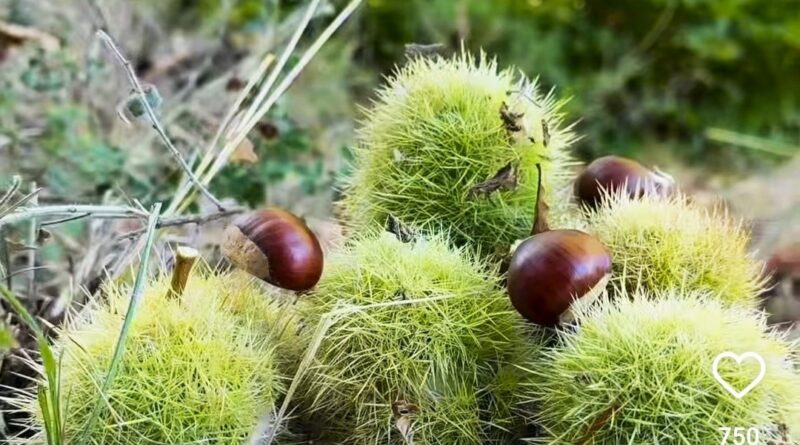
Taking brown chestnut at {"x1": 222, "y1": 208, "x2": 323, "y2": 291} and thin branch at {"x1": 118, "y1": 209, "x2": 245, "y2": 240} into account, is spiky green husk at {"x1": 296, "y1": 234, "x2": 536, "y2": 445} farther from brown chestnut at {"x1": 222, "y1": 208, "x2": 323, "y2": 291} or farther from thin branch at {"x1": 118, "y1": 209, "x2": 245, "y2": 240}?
thin branch at {"x1": 118, "y1": 209, "x2": 245, "y2": 240}

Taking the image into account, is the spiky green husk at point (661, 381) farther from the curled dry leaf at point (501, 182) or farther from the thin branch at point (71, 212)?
the thin branch at point (71, 212)

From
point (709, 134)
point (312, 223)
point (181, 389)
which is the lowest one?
point (709, 134)

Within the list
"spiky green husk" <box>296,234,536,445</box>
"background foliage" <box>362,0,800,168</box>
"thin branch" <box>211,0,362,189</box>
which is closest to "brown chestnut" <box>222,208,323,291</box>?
"spiky green husk" <box>296,234,536,445</box>

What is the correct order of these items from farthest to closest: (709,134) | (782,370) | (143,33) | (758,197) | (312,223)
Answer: (709,134), (143,33), (758,197), (312,223), (782,370)

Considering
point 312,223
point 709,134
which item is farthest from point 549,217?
point 709,134

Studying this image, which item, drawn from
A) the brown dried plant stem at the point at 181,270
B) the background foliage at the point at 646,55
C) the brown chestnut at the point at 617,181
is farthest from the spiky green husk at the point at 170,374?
the background foliage at the point at 646,55

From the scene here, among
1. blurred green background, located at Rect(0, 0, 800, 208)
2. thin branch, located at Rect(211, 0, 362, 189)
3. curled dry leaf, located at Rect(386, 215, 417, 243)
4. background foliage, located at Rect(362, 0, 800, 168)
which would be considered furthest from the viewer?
background foliage, located at Rect(362, 0, 800, 168)

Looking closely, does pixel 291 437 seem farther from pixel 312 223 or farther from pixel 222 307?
pixel 312 223
